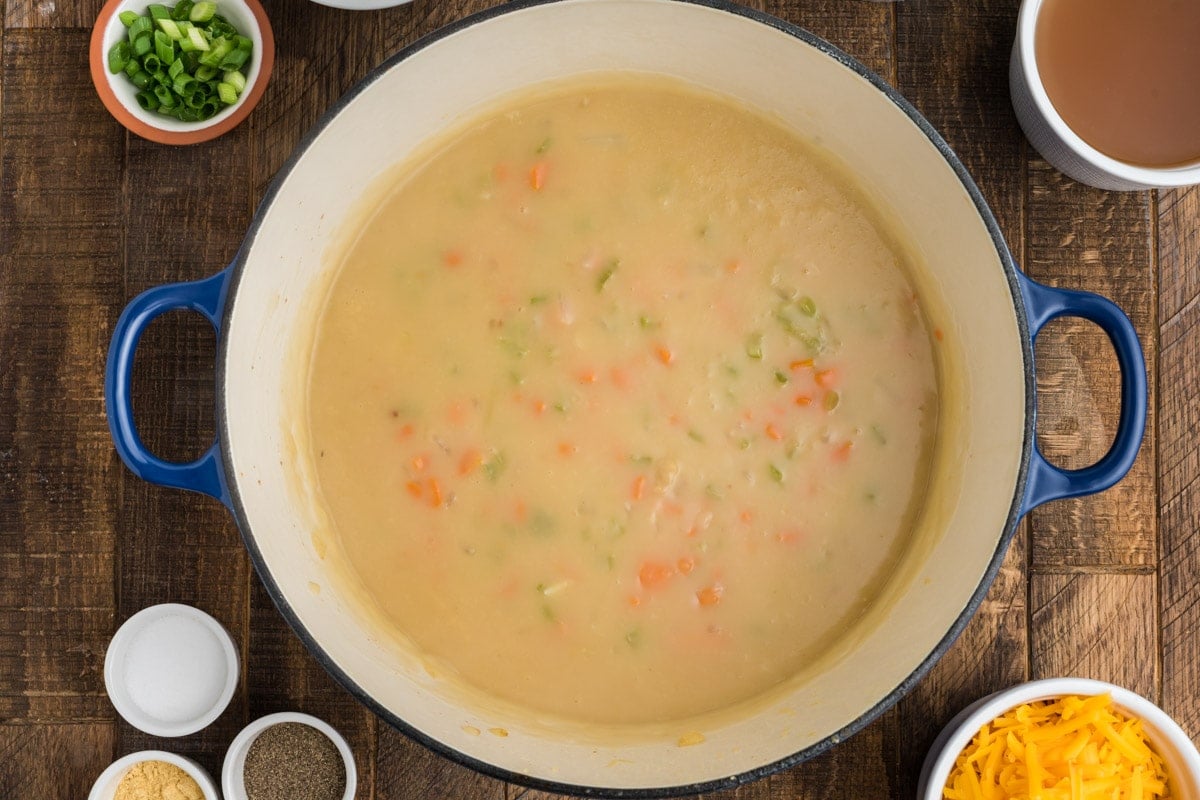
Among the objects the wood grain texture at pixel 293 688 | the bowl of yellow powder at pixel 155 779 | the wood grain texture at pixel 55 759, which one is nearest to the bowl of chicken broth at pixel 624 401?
the wood grain texture at pixel 293 688

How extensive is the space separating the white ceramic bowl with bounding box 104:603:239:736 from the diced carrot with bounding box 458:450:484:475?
0.50m

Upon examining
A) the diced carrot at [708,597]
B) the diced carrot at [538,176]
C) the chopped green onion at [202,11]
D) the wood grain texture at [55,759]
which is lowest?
the wood grain texture at [55,759]

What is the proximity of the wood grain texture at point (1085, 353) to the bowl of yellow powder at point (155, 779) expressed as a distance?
1.46m

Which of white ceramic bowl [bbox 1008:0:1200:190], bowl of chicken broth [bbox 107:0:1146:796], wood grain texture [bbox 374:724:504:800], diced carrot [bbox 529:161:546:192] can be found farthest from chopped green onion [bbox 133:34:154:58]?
white ceramic bowl [bbox 1008:0:1200:190]

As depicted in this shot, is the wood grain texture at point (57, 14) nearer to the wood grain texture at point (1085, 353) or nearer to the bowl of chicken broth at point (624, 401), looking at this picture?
the bowl of chicken broth at point (624, 401)

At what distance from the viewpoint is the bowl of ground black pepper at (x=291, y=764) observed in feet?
5.38

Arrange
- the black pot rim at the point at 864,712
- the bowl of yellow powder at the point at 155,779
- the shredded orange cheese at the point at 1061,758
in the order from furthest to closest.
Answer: the bowl of yellow powder at the point at 155,779 → the shredded orange cheese at the point at 1061,758 → the black pot rim at the point at 864,712

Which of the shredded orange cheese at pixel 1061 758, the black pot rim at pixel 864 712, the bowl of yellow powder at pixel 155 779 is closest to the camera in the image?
the black pot rim at pixel 864 712

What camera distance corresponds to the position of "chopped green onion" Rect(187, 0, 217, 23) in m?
1.63

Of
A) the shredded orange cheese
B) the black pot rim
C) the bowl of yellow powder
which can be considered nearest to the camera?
the black pot rim

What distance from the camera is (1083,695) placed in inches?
62.7

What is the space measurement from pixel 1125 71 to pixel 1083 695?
1005 millimetres

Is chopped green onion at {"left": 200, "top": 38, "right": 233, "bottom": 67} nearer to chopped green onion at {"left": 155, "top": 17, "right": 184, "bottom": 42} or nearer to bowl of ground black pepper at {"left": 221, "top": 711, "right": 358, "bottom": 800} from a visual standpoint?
chopped green onion at {"left": 155, "top": 17, "right": 184, "bottom": 42}

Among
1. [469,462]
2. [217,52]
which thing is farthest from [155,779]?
[217,52]
